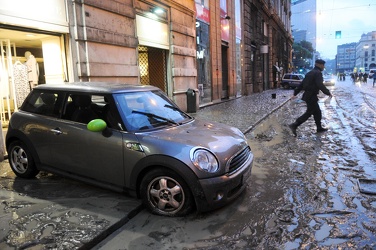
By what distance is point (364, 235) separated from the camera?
323cm

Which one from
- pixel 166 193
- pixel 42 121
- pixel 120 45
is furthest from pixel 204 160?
pixel 120 45

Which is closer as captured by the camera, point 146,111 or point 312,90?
point 146,111

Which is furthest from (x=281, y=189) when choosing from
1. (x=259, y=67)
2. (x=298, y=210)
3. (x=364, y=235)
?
(x=259, y=67)

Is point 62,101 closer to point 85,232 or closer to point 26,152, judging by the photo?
point 26,152

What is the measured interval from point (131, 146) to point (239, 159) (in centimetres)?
132

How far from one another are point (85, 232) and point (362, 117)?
1090 cm

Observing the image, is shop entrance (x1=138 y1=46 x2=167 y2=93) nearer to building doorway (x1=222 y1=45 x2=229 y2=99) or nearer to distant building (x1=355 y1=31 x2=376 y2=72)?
building doorway (x1=222 y1=45 x2=229 y2=99)

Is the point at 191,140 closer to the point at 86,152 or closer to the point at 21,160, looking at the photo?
the point at 86,152

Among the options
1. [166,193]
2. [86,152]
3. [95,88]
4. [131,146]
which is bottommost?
[166,193]

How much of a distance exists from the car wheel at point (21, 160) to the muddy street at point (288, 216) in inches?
82.3

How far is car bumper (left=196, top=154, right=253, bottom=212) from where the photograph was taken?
3.52 metres

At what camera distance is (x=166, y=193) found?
3.69m

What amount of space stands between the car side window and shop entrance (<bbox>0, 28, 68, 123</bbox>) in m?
3.61

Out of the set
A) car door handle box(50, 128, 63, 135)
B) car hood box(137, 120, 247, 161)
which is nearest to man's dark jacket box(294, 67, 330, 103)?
car hood box(137, 120, 247, 161)
